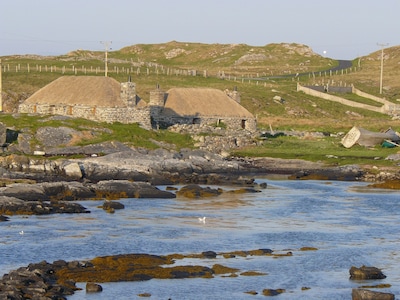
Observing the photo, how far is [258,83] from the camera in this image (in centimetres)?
13000

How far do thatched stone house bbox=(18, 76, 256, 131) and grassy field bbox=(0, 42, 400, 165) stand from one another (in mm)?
2886

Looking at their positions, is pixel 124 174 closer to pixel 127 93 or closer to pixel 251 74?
pixel 127 93

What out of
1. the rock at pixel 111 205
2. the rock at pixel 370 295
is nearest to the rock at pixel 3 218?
the rock at pixel 111 205

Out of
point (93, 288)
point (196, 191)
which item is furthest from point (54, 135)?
point (93, 288)

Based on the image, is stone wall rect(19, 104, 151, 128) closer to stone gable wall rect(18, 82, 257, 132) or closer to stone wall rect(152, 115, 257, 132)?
stone gable wall rect(18, 82, 257, 132)

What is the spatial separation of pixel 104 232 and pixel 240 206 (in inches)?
454

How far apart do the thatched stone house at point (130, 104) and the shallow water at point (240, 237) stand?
23998 mm

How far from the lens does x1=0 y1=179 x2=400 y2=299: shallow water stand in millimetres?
32938

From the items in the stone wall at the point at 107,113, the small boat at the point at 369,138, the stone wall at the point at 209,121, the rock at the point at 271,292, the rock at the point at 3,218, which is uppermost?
the stone wall at the point at 107,113

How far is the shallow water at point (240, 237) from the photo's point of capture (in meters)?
32.9

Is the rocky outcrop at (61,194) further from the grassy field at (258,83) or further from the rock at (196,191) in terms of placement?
the grassy field at (258,83)

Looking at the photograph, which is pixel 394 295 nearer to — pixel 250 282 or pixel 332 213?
pixel 250 282

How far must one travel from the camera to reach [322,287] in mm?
33156

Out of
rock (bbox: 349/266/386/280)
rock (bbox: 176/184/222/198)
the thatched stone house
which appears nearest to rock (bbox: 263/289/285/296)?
rock (bbox: 349/266/386/280)
